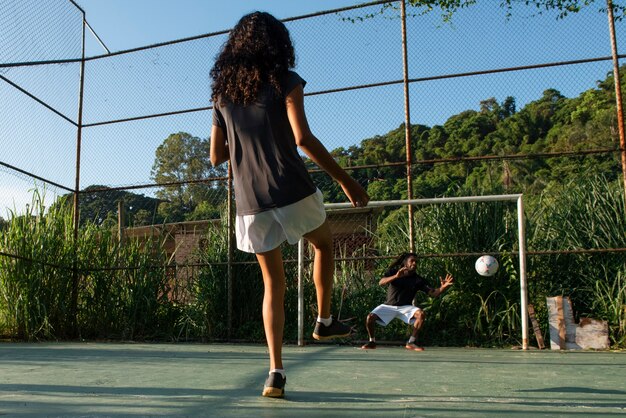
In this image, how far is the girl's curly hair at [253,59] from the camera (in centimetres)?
264

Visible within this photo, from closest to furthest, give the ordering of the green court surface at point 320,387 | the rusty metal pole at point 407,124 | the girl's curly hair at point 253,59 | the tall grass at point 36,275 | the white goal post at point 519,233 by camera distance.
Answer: the green court surface at point 320,387, the girl's curly hair at point 253,59, the white goal post at point 519,233, the rusty metal pole at point 407,124, the tall grass at point 36,275

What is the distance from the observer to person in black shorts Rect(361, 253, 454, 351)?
238 inches

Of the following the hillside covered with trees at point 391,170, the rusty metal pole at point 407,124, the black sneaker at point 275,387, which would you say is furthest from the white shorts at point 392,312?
the black sneaker at point 275,387

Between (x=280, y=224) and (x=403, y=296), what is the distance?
3775 mm

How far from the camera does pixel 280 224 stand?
2.65 metres

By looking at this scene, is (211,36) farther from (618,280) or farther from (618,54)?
(618,280)

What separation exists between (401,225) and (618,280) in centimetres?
234

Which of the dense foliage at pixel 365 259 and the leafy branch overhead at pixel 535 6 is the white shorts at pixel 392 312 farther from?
the leafy branch overhead at pixel 535 6

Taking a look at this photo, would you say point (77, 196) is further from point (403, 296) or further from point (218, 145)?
point (218, 145)

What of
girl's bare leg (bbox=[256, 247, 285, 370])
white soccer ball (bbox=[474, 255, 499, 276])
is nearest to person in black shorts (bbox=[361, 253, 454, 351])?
white soccer ball (bbox=[474, 255, 499, 276])

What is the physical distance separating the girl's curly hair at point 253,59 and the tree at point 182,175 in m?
4.82

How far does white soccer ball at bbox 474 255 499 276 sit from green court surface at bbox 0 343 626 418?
1465mm

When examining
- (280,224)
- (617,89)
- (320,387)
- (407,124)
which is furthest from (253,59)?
(617,89)

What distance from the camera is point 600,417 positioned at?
211cm
